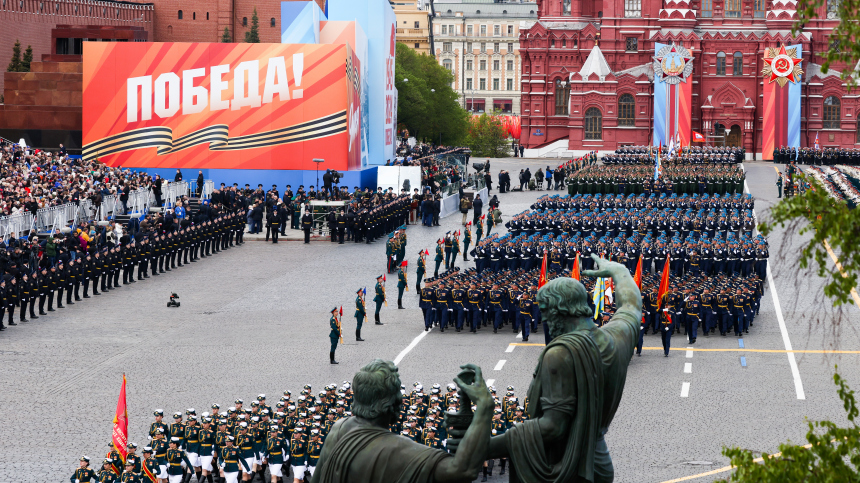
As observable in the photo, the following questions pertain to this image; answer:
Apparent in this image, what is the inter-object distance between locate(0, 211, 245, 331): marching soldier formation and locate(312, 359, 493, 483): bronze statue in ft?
72.8

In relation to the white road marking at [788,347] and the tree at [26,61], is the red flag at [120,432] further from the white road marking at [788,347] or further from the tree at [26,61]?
the tree at [26,61]

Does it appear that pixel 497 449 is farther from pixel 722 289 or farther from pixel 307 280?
pixel 307 280

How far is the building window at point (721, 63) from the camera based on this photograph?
3016 inches

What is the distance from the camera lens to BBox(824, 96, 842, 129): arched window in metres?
74.4

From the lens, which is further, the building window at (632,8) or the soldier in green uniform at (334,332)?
the building window at (632,8)

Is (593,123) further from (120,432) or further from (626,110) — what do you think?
(120,432)

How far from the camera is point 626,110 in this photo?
7600 centimetres

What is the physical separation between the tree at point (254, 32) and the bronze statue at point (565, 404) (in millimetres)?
74015

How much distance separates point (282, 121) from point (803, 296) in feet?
81.1

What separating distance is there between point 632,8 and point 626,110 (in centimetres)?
798

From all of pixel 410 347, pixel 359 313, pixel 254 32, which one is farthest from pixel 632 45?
pixel 410 347

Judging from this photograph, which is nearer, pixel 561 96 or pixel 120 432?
pixel 120 432

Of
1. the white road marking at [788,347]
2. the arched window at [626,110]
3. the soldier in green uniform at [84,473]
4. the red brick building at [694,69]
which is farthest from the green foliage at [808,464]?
the arched window at [626,110]

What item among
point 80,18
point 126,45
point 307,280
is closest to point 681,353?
point 307,280
